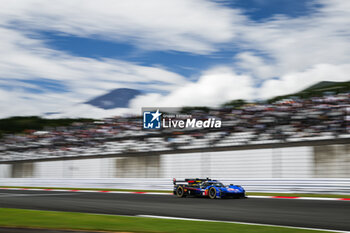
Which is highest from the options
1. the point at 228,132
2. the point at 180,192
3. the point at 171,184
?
the point at 228,132

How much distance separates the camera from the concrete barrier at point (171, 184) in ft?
49.5

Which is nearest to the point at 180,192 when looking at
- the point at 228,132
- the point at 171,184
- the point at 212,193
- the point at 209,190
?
the point at 209,190

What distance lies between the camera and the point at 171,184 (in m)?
19.9

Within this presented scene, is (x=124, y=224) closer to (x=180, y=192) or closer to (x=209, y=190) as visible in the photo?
(x=209, y=190)

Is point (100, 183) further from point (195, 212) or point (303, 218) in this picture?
point (303, 218)

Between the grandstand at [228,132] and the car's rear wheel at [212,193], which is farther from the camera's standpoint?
the grandstand at [228,132]

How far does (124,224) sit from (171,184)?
1236cm

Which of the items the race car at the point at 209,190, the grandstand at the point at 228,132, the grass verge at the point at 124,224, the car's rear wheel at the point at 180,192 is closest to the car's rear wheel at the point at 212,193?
the race car at the point at 209,190

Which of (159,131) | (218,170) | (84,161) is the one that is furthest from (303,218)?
(84,161)

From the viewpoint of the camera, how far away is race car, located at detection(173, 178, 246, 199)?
14.3 metres

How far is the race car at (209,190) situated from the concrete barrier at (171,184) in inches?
97.7

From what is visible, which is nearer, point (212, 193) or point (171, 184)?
point (212, 193)

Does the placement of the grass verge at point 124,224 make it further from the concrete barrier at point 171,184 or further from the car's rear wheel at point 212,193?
the concrete barrier at point 171,184

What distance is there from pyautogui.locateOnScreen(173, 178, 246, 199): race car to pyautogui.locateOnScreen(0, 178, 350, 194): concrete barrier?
248 cm
